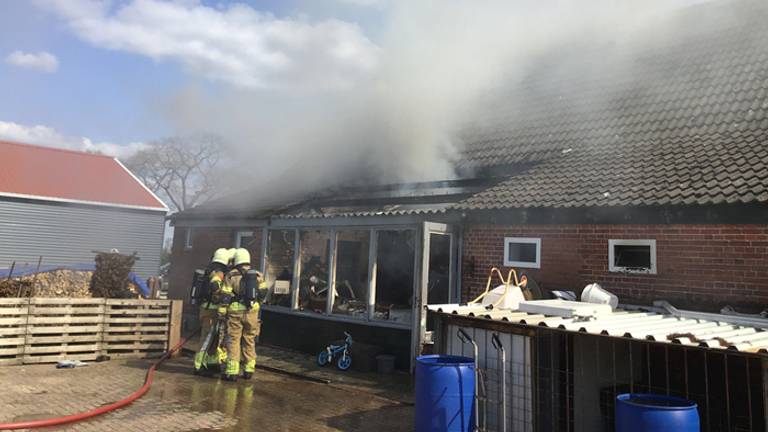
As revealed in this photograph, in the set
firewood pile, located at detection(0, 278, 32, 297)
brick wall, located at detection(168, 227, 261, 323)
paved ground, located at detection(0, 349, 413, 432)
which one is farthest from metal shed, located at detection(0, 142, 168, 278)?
paved ground, located at detection(0, 349, 413, 432)

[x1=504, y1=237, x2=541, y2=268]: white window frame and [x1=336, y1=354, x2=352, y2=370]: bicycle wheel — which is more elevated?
[x1=504, y1=237, x2=541, y2=268]: white window frame

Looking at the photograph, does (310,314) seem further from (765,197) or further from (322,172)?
(765,197)

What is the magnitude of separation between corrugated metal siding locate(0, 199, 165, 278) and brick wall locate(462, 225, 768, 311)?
65.5 ft

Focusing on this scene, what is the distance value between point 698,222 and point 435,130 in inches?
227

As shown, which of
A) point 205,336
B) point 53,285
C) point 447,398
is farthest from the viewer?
point 53,285

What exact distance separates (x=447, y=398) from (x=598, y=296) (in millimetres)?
2929

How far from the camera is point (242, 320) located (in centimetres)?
790

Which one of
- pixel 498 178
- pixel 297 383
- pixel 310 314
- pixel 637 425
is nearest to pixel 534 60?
pixel 498 178

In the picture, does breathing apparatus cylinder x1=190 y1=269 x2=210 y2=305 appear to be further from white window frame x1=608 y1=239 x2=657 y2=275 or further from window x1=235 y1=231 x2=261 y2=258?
white window frame x1=608 y1=239 x2=657 y2=275

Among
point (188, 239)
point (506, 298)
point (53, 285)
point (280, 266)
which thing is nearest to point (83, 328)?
point (280, 266)

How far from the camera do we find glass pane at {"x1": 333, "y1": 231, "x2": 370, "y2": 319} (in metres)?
10.2

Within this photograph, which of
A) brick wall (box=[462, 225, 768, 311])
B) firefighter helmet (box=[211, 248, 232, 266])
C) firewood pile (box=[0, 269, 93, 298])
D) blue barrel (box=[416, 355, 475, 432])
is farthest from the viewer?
firewood pile (box=[0, 269, 93, 298])

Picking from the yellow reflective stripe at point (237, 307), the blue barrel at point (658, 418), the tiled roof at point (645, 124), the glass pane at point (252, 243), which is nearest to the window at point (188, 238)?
the glass pane at point (252, 243)

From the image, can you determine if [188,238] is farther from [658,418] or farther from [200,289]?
[658,418]
